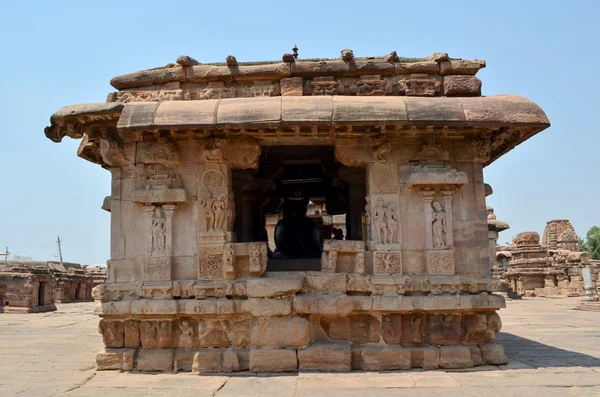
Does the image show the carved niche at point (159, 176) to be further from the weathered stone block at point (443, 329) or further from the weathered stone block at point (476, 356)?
the weathered stone block at point (476, 356)

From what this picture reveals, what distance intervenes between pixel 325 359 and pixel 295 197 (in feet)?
15.2

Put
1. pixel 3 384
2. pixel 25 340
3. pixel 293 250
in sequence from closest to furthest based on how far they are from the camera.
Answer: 1. pixel 3 384
2. pixel 293 250
3. pixel 25 340

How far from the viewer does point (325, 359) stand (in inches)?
256

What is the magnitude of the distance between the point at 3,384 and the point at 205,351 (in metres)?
2.45

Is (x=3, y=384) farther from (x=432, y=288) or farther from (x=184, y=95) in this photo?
(x=432, y=288)

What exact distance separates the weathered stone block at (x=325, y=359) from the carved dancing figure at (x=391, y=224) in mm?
1611

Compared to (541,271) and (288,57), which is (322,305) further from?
(541,271)

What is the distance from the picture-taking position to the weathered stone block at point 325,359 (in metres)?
6.48

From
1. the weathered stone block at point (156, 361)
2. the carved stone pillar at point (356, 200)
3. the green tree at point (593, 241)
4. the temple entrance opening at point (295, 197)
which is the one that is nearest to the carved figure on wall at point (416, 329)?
the temple entrance opening at point (295, 197)

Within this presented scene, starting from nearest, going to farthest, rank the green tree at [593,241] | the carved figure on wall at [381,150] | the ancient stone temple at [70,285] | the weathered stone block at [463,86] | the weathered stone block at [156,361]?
the weathered stone block at [156,361]
the carved figure on wall at [381,150]
the weathered stone block at [463,86]
the ancient stone temple at [70,285]
the green tree at [593,241]

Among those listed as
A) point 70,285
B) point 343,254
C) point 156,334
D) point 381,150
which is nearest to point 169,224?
point 156,334

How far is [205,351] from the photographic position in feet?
22.0

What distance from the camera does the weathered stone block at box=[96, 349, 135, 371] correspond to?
6.73m

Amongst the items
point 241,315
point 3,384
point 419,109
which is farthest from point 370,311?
point 3,384
